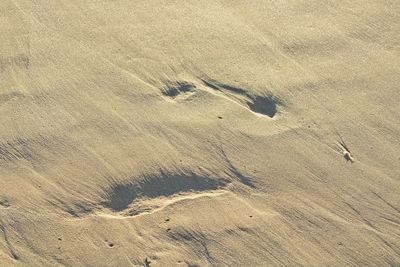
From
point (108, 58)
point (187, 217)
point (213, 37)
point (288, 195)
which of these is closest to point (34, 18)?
point (108, 58)

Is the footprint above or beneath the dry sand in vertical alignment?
beneath

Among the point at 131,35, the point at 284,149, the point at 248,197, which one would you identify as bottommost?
the point at 248,197

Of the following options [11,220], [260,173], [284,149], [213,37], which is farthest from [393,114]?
Answer: [11,220]

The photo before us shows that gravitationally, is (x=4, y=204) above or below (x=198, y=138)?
below

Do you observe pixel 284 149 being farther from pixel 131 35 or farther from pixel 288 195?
pixel 131 35

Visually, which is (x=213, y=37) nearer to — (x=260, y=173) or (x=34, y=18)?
(x=260, y=173)

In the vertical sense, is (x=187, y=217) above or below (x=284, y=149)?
below

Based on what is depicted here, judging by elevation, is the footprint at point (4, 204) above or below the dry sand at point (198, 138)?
below
